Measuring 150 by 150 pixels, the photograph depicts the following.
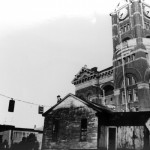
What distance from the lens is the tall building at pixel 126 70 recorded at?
40219mm

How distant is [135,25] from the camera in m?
44.1

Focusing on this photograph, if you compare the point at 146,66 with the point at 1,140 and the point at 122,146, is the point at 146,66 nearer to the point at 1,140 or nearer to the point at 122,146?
the point at 122,146

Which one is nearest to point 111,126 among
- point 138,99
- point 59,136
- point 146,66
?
point 59,136

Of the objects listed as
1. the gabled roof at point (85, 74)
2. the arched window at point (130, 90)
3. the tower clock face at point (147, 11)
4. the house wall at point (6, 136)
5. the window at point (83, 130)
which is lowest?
the house wall at point (6, 136)

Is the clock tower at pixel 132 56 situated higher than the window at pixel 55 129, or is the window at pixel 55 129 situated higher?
the clock tower at pixel 132 56

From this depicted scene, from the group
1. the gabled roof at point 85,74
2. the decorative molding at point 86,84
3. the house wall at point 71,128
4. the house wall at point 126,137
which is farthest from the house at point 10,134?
the house wall at point 126,137

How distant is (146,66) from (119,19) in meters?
12.4

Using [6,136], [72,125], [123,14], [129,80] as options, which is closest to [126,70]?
[129,80]

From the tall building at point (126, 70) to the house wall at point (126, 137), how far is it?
545 inches

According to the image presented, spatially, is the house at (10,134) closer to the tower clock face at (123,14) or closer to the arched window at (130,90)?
the arched window at (130,90)

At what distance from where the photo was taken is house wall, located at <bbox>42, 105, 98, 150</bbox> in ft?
79.2

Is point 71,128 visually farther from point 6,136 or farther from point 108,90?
point 108,90

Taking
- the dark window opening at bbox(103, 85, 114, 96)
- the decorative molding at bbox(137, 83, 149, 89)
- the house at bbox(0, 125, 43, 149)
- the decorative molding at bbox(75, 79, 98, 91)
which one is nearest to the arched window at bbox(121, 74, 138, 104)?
the decorative molding at bbox(137, 83, 149, 89)

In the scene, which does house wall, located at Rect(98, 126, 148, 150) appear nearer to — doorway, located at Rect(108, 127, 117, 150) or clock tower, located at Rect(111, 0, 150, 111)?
doorway, located at Rect(108, 127, 117, 150)
